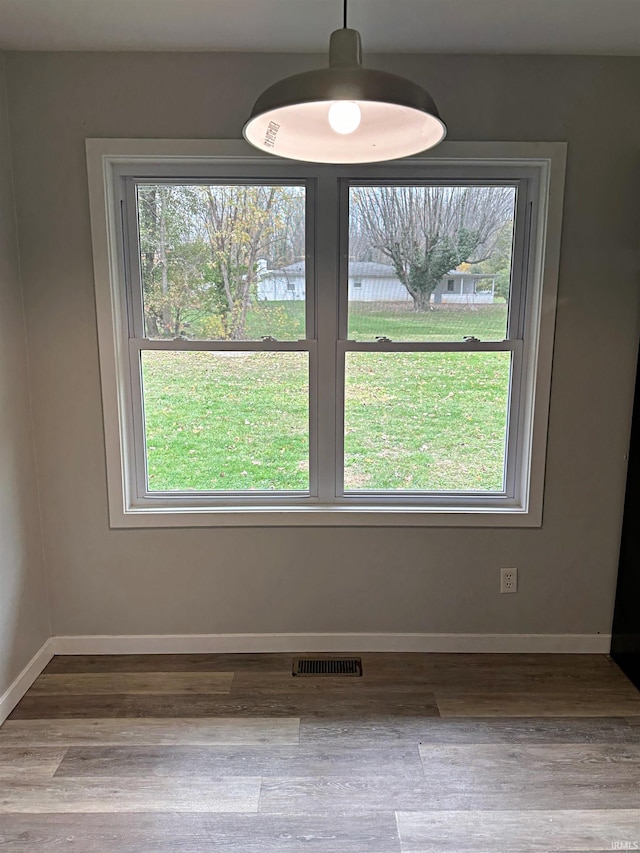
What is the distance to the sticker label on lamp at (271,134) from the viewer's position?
1194mm

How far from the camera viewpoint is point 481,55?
2.11 metres

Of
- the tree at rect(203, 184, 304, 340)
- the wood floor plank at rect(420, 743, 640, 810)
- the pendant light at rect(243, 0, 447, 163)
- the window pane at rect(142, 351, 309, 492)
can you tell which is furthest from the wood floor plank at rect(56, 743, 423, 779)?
the pendant light at rect(243, 0, 447, 163)

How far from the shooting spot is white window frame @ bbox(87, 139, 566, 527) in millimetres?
2170

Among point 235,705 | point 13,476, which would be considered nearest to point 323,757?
point 235,705

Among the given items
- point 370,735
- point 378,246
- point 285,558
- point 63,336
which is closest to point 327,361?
point 378,246

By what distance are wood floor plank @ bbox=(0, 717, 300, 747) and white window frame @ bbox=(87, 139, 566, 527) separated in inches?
30.4

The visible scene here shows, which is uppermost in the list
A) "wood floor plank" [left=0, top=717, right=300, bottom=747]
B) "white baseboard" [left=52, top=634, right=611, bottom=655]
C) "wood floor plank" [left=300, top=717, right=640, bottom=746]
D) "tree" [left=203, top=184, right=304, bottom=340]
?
"tree" [left=203, top=184, right=304, bottom=340]

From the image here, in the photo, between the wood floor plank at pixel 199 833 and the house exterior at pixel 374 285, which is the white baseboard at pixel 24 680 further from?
the house exterior at pixel 374 285

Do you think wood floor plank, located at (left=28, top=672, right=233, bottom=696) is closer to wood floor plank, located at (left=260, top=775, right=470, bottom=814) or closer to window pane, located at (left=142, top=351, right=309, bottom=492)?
wood floor plank, located at (left=260, top=775, right=470, bottom=814)

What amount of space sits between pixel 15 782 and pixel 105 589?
79cm

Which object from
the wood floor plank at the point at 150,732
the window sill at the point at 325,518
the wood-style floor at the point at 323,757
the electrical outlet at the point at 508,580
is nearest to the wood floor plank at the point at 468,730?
the wood-style floor at the point at 323,757

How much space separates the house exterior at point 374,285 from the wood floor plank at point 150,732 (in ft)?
5.55

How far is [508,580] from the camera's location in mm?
2482

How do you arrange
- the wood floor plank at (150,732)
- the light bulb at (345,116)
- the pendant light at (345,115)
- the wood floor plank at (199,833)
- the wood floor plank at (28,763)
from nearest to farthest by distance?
1. the pendant light at (345,115)
2. the light bulb at (345,116)
3. the wood floor plank at (199,833)
4. the wood floor plank at (28,763)
5. the wood floor plank at (150,732)
